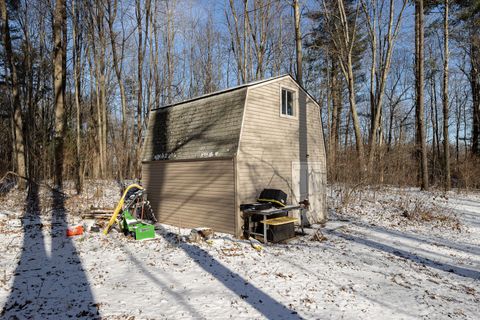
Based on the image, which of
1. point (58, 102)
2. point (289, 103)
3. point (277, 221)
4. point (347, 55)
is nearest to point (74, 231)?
point (277, 221)

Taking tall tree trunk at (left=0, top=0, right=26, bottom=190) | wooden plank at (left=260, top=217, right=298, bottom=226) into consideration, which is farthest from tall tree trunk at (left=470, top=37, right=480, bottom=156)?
tall tree trunk at (left=0, top=0, right=26, bottom=190)

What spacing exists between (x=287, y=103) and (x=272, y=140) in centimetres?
177

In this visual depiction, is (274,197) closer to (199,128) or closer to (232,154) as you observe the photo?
(232,154)

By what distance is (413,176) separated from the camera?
18.1 metres

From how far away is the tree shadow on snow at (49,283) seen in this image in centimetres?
439

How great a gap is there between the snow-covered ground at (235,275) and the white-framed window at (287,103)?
14.1ft

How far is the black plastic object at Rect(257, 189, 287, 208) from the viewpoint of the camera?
8.90 metres

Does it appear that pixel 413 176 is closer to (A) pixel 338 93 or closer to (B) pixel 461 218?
(B) pixel 461 218

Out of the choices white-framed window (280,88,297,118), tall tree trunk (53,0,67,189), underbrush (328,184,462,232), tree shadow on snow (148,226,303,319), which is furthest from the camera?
tall tree trunk (53,0,67,189)

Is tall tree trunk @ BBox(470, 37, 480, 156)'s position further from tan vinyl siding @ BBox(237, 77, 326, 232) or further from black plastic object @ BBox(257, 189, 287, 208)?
black plastic object @ BBox(257, 189, 287, 208)

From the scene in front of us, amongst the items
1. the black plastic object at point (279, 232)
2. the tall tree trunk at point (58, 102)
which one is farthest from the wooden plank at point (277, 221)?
the tall tree trunk at point (58, 102)

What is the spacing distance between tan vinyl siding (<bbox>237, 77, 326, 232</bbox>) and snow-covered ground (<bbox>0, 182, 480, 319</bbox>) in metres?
1.92

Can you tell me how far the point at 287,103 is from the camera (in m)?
10.9

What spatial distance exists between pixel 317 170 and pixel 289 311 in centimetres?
808
